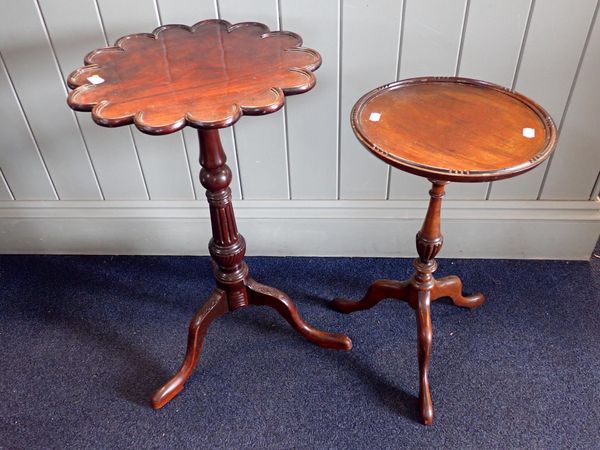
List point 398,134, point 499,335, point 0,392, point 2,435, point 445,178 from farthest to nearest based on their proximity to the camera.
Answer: point 499,335 < point 0,392 < point 2,435 < point 398,134 < point 445,178

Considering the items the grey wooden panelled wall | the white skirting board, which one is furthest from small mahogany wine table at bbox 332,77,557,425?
the white skirting board

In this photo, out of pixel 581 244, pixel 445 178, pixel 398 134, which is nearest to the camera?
pixel 445 178

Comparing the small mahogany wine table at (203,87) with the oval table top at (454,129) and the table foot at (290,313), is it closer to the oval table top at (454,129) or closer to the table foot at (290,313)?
the table foot at (290,313)

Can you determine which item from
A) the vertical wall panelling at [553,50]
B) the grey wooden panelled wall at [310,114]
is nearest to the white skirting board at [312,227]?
the grey wooden panelled wall at [310,114]

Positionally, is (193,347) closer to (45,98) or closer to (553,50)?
(45,98)

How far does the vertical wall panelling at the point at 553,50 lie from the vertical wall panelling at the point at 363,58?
1.17ft

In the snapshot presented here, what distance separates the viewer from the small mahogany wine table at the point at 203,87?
107cm

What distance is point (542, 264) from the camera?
186cm

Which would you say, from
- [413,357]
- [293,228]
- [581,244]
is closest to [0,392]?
[293,228]

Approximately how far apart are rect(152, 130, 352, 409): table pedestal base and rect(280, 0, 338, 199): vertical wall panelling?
14.3 inches

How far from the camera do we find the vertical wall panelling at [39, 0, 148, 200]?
148 cm

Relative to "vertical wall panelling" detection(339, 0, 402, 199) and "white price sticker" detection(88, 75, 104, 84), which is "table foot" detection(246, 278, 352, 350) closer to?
"vertical wall panelling" detection(339, 0, 402, 199)

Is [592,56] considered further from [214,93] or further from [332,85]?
[214,93]

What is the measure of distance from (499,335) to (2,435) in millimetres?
1389
